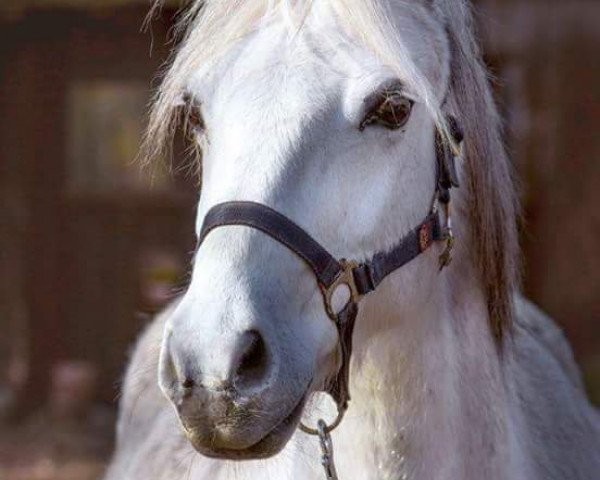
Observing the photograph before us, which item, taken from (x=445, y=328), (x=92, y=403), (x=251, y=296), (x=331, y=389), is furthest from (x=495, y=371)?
(x=92, y=403)

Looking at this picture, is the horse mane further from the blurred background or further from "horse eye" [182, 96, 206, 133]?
the blurred background

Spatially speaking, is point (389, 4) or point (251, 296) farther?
point (389, 4)

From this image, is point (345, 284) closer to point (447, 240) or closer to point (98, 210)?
point (447, 240)

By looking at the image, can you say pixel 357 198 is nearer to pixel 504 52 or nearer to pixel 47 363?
pixel 504 52

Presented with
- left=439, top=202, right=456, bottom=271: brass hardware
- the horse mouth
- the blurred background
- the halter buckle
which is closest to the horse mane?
left=439, top=202, right=456, bottom=271: brass hardware

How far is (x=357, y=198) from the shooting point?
192cm

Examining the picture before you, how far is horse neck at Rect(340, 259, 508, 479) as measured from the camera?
2.07 metres

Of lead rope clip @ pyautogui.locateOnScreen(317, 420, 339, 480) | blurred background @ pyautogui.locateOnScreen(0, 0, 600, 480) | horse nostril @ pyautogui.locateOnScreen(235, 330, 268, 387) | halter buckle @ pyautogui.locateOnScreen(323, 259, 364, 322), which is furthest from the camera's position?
blurred background @ pyautogui.locateOnScreen(0, 0, 600, 480)

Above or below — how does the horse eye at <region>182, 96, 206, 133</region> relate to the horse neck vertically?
above

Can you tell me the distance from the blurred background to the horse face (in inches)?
163

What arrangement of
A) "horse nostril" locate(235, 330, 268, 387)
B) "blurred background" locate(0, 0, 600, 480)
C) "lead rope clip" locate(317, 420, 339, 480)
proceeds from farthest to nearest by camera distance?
"blurred background" locate(0, 0, 600, 480) < "lead rope clip" locate(317, 420, 339, 480) < "horse nostril" locate(235, 330, 268, 387)

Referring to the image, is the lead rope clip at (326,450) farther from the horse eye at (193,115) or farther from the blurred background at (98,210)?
the blurred background at (98,210)

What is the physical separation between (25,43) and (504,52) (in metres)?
2.34

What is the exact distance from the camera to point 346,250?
1922 mm
